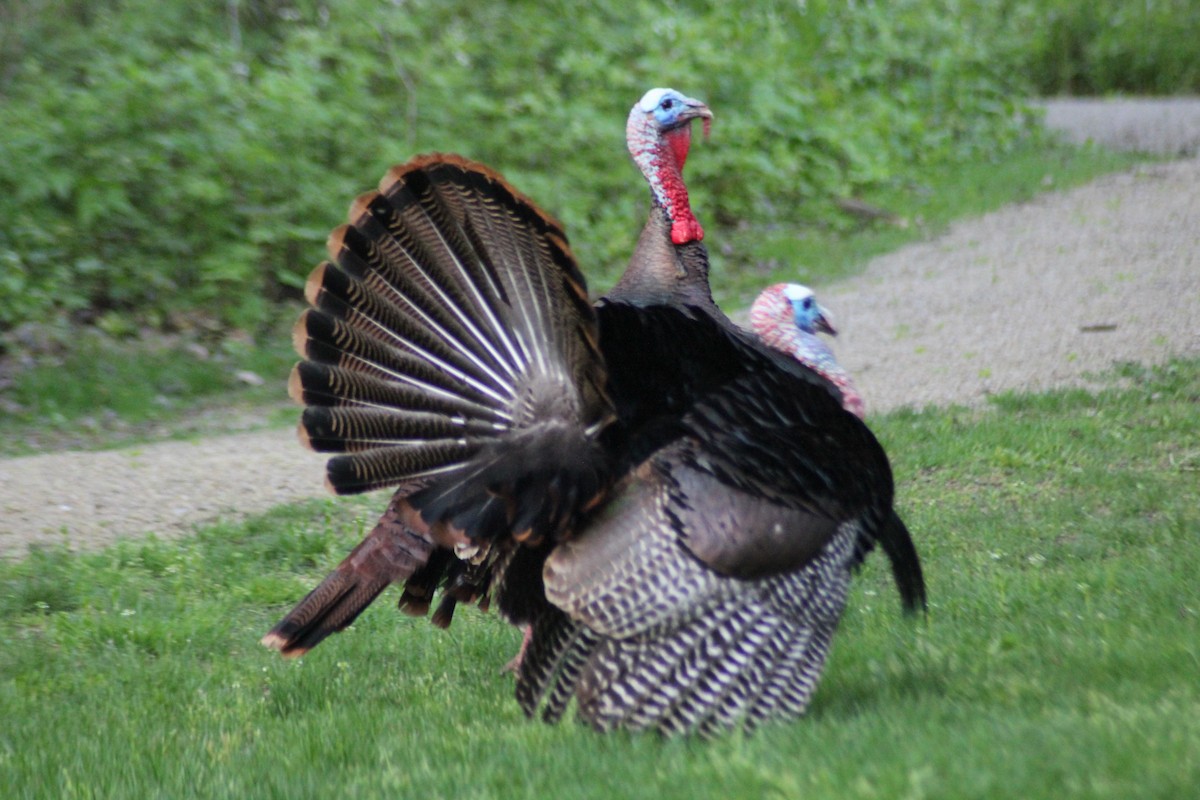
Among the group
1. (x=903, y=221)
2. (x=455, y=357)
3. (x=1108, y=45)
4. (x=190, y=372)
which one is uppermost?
(x=455, y=357)

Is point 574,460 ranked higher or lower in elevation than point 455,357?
lower

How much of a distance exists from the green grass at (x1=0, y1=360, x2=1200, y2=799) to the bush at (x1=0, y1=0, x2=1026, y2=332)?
13.6ft

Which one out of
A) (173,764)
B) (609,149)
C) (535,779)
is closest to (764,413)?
(535,779)

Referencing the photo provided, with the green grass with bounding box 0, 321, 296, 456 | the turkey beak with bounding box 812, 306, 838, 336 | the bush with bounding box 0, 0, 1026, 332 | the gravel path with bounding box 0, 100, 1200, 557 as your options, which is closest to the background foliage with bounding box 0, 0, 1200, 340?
the bush with bounding box 0, 0, 1026, 332

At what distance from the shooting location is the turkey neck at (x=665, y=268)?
17.2ft

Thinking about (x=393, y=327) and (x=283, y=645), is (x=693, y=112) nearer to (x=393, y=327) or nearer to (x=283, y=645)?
(x=393, y=327)

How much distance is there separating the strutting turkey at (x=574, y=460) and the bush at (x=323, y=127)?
19.6ft

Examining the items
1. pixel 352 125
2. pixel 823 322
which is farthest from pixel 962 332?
pixel 352 125

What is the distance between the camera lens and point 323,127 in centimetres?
1052

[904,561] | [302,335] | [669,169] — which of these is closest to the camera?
[302,335]

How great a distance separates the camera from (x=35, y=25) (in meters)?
10.6

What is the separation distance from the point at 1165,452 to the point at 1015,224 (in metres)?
6.21

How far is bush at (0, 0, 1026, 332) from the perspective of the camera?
962cm

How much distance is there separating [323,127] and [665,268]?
5.95m
